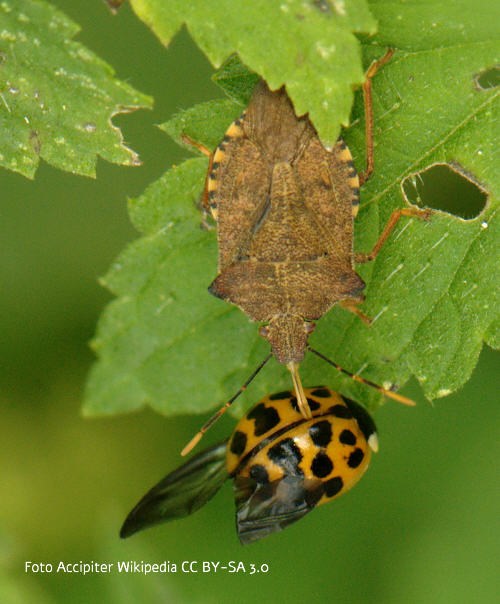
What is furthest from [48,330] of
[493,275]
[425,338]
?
[493,275]

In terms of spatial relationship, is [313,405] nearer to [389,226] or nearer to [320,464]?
[320,464]

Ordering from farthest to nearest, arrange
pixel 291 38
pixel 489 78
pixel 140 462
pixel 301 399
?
pixel 140 462, pixel 301 399, pixel 489 78, pixel 291 38

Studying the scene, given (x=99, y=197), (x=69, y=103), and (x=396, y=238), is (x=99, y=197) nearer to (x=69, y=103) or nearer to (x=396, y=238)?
(x=69, y=103)

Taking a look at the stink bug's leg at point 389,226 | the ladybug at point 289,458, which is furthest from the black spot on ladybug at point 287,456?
the stink bug's leg at point 389,226

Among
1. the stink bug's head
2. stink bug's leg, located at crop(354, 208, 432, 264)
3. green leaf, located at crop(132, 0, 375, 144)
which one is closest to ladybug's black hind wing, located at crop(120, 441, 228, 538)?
the stink bug's head

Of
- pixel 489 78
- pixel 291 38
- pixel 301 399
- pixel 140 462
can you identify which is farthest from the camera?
pixel 140 462

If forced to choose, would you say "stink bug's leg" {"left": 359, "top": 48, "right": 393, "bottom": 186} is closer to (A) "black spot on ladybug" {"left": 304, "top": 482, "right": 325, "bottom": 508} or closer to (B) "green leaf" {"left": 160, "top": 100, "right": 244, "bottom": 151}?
(B) "green leaf" {"left": 160, "top": 100, "right": 244, "bottom": 151}

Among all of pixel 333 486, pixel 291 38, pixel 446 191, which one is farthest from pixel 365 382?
pixel 291 38
